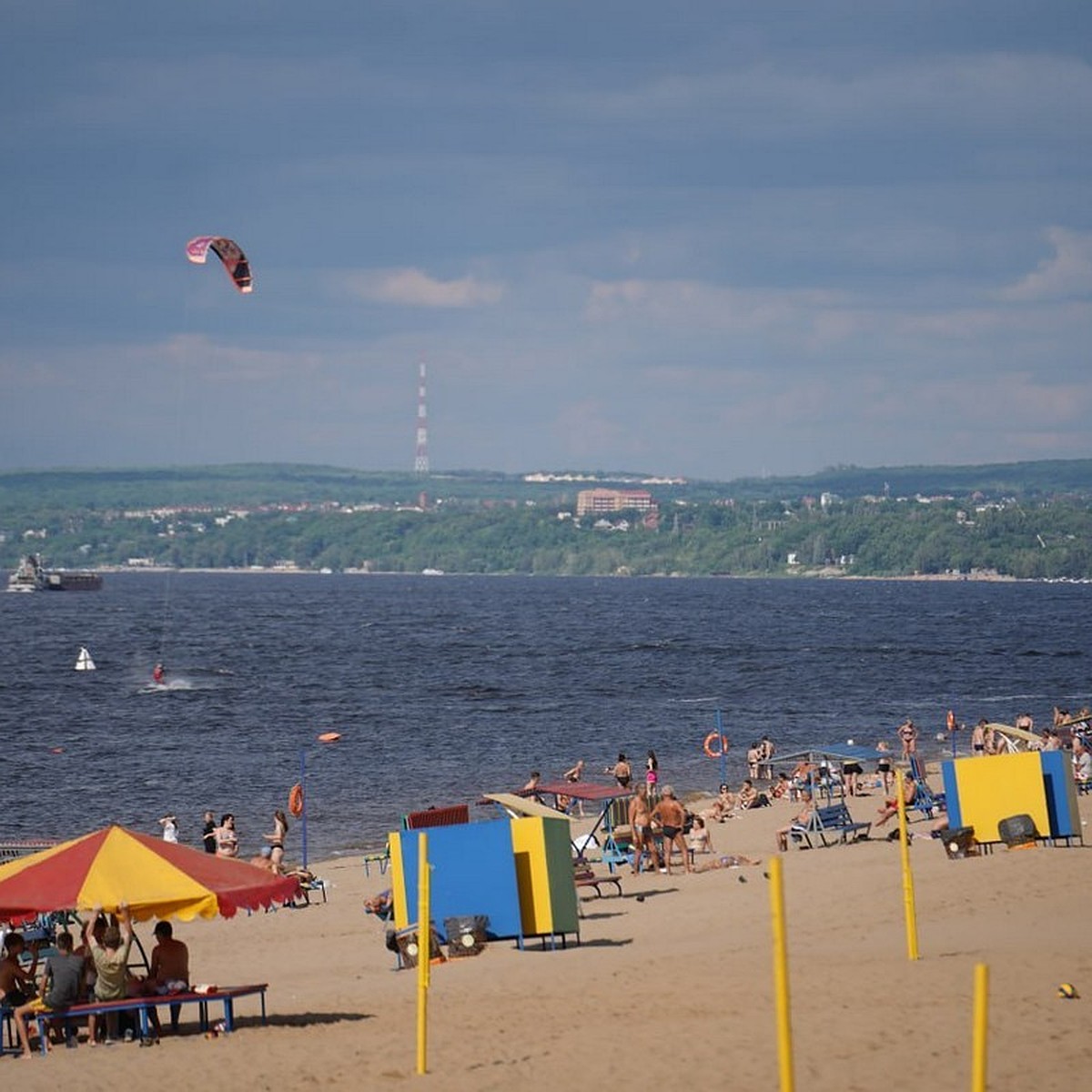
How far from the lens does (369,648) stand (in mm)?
112062

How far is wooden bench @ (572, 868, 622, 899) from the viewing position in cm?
2530

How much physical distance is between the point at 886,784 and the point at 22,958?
2156cm

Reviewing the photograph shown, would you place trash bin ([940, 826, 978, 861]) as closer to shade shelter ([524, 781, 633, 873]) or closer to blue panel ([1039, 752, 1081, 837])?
blue panel ([1039, 752, 1081, 837])

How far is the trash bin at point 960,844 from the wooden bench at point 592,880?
4568 millimetres

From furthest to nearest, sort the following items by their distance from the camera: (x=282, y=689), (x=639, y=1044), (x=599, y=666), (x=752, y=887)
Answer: (x=599, y=666), (x=282, y=689), (x=752, y=887), (x=639, y=1044)

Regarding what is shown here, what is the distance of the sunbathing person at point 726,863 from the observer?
28.3 meters

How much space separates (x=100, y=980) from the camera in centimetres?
1747

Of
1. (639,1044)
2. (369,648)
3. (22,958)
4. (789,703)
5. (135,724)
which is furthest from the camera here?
(369,648)

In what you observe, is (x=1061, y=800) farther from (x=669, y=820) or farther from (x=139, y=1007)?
(x=139, y=1007)

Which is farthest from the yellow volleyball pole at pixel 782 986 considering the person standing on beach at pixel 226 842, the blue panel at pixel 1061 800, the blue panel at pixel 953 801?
the person standing on beach at pixel 226 842

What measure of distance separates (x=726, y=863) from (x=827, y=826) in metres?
2.87

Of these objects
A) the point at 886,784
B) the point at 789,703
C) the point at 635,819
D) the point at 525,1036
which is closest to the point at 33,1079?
the point at 525,1036

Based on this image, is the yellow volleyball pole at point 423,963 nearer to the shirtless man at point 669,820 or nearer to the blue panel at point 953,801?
the blue panel at point 953,801

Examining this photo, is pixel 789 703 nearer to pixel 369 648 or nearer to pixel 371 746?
pixel 371 746
